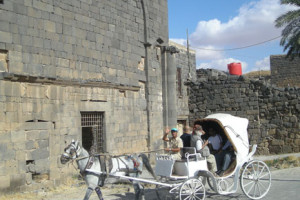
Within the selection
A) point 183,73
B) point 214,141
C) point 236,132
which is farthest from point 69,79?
point 183,73

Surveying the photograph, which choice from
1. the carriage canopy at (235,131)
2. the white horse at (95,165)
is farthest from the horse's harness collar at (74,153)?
the carriage canopy at (235,131)

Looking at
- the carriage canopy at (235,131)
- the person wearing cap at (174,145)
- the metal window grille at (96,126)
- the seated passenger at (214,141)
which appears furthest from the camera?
the metal window grille at (96,126)

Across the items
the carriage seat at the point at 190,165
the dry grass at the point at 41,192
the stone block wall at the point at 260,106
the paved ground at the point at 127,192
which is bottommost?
the paved ground at the point at 127,192

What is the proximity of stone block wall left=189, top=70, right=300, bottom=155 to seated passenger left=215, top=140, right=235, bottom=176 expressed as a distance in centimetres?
1023

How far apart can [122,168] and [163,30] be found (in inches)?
387

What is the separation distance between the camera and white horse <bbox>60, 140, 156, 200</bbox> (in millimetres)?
7293

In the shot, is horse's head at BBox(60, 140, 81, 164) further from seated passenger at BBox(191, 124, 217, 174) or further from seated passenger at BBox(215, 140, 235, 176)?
seated passenger at BBox(215, 140, 235, 176)

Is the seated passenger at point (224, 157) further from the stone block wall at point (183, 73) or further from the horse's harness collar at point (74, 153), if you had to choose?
the stone block wall at point (183, 73)

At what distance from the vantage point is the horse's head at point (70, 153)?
7212 mm

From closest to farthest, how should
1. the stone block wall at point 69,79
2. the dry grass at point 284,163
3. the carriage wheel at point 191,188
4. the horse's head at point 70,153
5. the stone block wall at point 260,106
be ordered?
the horse's head at point 70,153 → the carriage wheel at point 191,188 → the stone block wall at point 69,79 → the dry grass at point 284,163 → the stone block wall at point 260,106

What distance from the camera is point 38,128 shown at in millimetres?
9984

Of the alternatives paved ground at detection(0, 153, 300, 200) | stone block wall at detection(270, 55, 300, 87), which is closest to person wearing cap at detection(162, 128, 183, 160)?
paved ground at detection(0, 153, 300, 200)

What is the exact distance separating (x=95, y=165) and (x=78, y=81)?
14.8ft

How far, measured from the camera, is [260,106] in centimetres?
1911
